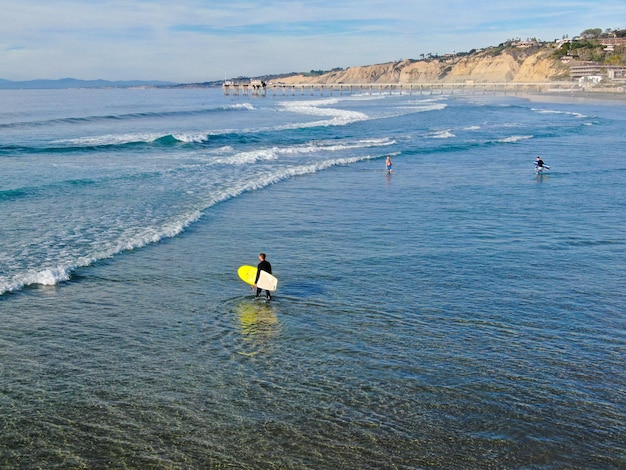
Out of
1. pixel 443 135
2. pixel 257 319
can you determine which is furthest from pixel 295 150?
pixel 257 319

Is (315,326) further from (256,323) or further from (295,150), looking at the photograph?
(295,150)

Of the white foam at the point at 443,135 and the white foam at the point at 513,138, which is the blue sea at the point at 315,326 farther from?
the white foam at the point at 443,135

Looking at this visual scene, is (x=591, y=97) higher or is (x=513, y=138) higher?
(x=591, y=97)

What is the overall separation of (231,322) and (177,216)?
9508 millimetres

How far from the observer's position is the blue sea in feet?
25.4

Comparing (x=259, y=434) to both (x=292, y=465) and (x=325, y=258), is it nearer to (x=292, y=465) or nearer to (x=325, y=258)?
(x=292, y=465)

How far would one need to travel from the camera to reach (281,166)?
33438 millimetres

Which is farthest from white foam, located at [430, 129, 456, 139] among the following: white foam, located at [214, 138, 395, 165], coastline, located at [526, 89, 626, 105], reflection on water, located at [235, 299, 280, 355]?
coastline, located at [526, 89, 626, 105]

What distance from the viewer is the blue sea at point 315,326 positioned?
7.73 metres

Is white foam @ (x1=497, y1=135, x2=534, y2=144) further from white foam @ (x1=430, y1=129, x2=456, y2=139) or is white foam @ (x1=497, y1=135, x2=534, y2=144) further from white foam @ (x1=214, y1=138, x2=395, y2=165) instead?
white foam @ (x1=214, y1=138, x2=395, y2=165)

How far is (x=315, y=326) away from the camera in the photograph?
1152 cm

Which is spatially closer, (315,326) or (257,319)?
(315,326)

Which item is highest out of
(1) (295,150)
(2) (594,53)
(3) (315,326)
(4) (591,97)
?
(2) (594,53)

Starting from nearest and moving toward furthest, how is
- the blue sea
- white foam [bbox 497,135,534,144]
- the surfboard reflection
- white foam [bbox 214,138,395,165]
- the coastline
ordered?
the blue sea < the surfboard reflection < white foam [bbox 214,138,395,165] < white foam [bbox 497,135,534,144] < the coastline
